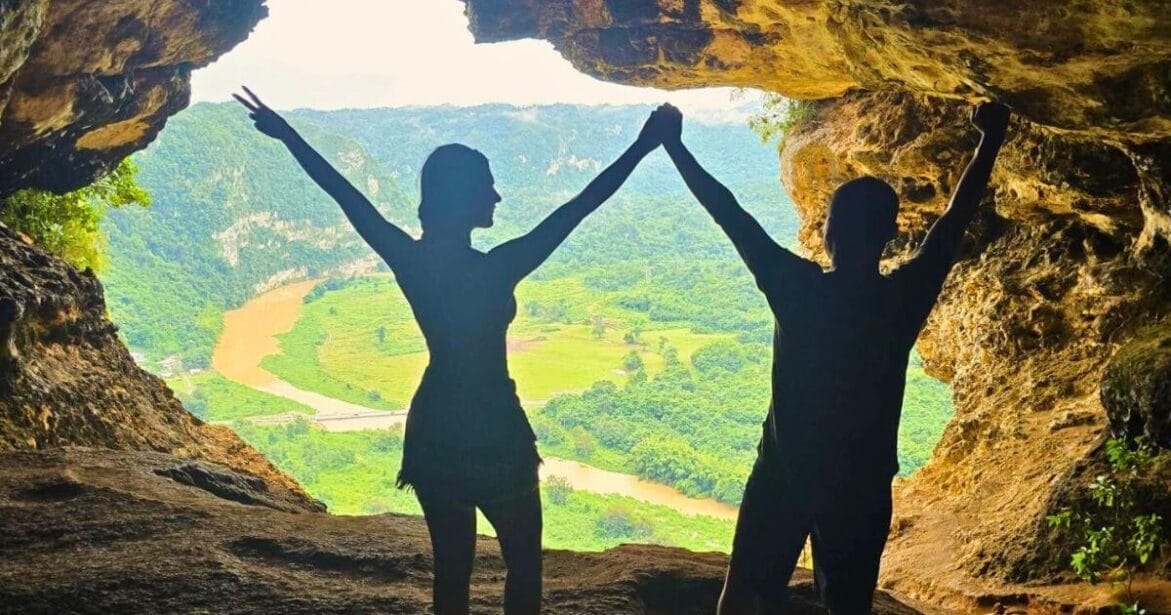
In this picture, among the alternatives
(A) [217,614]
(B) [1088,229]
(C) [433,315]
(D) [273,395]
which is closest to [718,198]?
(C) [433,315]

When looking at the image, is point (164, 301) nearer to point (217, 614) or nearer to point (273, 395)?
point (273, 395)

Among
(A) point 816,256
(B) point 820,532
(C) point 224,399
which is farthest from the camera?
(C) point 224,399

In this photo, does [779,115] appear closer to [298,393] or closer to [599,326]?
[599,326]

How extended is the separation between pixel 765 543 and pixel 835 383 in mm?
682

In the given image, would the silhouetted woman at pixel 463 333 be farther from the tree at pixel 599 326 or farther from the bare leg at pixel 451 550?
the tree at pixel 599 326

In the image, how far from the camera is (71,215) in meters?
13.6

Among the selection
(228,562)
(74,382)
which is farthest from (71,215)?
(228,562)

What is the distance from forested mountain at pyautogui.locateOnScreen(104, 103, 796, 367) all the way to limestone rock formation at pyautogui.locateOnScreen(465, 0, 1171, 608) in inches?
1595

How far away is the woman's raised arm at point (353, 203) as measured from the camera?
3424 mm

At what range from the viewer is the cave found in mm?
4781

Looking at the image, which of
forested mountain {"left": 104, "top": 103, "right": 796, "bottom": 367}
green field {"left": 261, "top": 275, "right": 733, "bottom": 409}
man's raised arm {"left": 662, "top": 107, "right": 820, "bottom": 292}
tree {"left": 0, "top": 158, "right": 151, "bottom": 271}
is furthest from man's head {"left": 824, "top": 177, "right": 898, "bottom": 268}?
green field {"left": 261, "top": 275, "right": 733, "bottom": 409}

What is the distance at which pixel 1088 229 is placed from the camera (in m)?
8.67

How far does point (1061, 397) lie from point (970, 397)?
1.86m

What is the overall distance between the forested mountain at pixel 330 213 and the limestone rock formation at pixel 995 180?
133 feet
